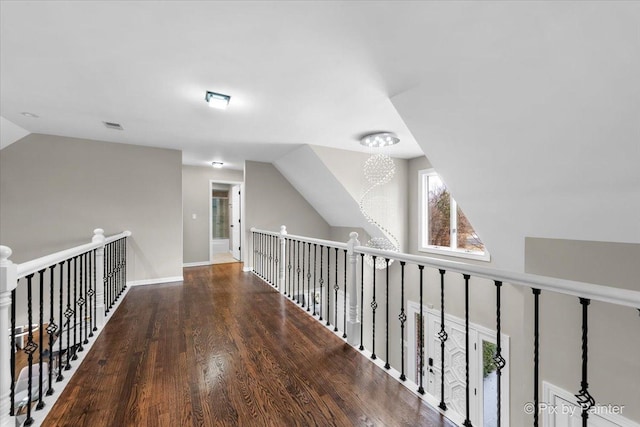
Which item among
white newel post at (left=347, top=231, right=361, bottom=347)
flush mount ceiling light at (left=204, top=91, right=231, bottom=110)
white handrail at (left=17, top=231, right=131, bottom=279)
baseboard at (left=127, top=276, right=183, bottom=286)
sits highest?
flush mount ceiling light at (left=204, top=91, right=231, bottom=110)

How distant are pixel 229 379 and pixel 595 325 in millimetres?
3227

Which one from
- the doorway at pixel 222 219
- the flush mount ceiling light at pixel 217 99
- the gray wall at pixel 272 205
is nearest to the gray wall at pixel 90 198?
the gray wall at pixel 272 205

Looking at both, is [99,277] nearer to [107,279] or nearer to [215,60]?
[107,279]

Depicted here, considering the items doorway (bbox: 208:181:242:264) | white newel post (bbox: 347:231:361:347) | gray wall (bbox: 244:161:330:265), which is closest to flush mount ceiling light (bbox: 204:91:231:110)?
white newel post (bbox: 347:231:361:347)

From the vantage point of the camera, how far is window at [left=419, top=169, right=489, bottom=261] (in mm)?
4602

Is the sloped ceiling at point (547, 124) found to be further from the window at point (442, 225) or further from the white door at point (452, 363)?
the white door at point (452, 363)

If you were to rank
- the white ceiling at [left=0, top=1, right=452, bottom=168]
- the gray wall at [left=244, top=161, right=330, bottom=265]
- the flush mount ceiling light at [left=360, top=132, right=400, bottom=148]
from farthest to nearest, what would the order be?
the gray wall at [left=244, top=161, right=330, bottom=265] < the flush mount ceiling light at [left=360, top=132, right=400, bottom=148] < the white ceiling at [left=0, top=1, right=452, bottom=168]

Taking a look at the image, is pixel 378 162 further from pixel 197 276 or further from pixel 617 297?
pixel 617 297

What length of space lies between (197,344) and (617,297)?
2.67 m

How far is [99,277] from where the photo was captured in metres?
2.90

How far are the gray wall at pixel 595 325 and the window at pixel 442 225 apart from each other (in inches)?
53.6

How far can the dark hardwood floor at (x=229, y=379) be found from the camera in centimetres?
156

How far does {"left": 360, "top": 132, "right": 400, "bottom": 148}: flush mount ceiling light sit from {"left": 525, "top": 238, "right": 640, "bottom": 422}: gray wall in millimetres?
2100

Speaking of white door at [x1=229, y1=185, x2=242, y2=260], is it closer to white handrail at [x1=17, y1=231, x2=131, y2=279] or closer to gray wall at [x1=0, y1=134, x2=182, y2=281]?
gray wall at [x1=0, y1=134, x2=182, y2=281]
